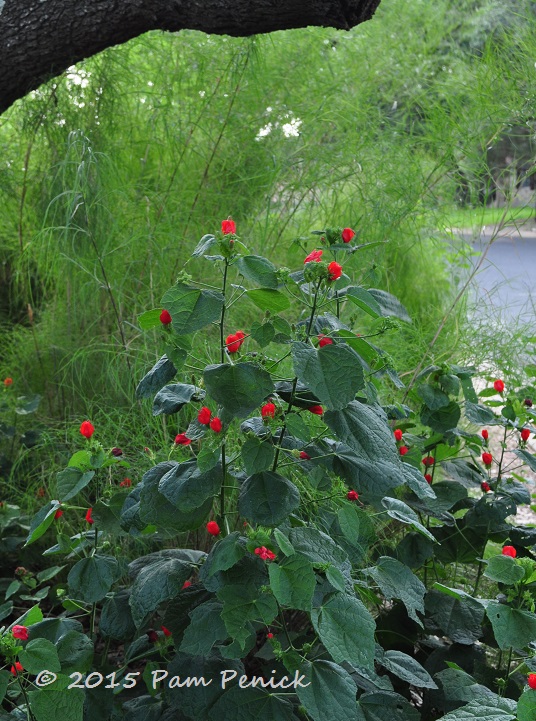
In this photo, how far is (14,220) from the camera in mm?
2502

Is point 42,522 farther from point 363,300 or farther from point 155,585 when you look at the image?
point 363,300

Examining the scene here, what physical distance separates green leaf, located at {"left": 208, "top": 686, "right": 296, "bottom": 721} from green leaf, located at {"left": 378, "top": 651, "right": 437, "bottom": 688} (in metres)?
0.21

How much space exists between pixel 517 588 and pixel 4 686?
2.27ft

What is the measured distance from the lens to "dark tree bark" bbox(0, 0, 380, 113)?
183 centimetres

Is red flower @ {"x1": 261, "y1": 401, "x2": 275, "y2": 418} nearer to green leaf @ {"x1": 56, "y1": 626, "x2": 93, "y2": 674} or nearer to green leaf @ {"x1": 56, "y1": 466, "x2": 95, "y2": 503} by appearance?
green leaf @ {"x1": 56, "y1": 466, "x2": 95, "y2": 503}

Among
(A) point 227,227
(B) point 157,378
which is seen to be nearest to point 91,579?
(B) point 157,378

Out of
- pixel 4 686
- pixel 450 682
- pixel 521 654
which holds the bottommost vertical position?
pixel 521 654

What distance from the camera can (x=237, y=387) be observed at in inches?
39.4

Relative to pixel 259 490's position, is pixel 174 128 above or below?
above

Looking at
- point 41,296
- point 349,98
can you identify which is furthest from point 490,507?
point 41,296

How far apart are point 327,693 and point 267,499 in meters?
0.24

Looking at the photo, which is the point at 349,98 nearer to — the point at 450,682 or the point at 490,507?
the point at 490,507

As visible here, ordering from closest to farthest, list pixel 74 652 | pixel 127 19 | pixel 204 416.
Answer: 1. pixel 204 416
2. pixel 74 652
3. pixel 127 19

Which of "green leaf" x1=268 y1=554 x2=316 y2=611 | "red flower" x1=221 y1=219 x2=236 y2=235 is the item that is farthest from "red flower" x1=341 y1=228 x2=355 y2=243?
"green leaf" x1=268 y1=554 x2=316 y2=611
